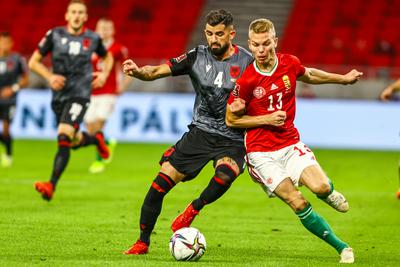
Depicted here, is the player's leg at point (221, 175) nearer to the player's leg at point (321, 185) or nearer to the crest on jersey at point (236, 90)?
the crest on jersey at point (236, 90)

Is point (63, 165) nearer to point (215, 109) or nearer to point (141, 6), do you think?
point (215, 109)

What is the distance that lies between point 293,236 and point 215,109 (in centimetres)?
169

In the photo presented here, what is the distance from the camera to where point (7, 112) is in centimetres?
1725

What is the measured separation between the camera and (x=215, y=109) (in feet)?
27.8

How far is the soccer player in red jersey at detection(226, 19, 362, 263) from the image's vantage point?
7785 mm

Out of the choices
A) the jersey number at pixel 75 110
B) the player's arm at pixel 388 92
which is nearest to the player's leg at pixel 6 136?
the jersey number at pixel 75 110

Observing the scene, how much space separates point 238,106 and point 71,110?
4.72m

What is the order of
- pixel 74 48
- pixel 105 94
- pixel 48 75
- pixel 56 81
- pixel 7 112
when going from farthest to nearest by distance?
pixel 7 112
pixel 105 94
pixel 74 48
pixel 48 75
pixel 56 81

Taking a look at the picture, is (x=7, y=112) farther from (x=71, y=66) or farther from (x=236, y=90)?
(x=236, y=90)

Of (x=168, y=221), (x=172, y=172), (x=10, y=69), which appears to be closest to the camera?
(x=172, y=172)

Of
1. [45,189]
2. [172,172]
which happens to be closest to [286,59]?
[172,172]

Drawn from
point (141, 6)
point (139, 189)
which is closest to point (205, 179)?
point (139, 189)

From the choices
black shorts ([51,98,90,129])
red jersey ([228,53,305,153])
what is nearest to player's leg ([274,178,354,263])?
red jersey ([228,53,305,153])

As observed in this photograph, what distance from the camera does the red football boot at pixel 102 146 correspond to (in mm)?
14797
